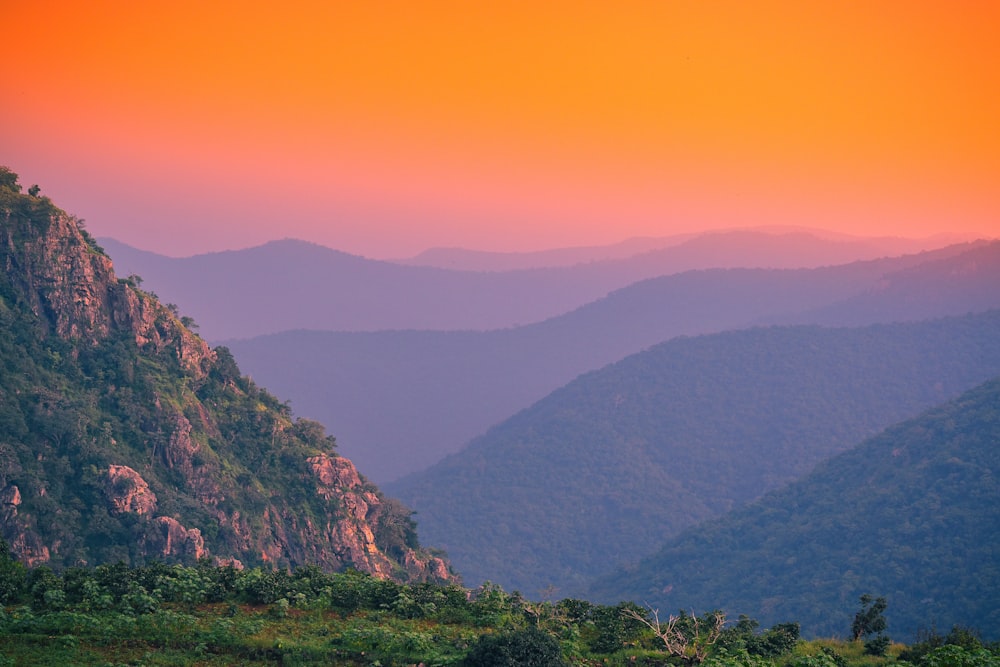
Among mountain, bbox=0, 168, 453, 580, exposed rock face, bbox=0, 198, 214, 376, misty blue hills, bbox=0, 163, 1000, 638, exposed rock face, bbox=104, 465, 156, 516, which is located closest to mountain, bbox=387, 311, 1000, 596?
misty blue hills, bbox=0, 163, 1000, 638

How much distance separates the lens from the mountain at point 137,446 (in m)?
53.7

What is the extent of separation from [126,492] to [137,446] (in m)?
6.60

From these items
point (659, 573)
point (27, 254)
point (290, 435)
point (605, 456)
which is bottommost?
point (659, 573)

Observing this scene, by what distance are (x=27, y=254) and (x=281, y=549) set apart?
28.9m

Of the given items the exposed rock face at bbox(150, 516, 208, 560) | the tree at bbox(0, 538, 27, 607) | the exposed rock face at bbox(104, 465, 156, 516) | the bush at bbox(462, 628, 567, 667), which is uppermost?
the exposed rock face at bbox(104, 465, 156, 516)

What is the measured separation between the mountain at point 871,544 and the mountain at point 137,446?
46.7 meters

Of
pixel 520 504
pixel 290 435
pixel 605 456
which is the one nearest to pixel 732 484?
pixel 605 456

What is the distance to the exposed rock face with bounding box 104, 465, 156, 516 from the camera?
54938 millimetres

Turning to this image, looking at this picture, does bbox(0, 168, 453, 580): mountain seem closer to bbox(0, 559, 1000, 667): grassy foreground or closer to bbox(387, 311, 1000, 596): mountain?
bbox(0, 559, 1000, 667): grassy foreground

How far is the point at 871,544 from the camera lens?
331ft

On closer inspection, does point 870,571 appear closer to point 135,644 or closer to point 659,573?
point 659,573

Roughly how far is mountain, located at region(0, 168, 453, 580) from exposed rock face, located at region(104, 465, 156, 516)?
93mm

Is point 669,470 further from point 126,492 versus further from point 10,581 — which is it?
point 10,581

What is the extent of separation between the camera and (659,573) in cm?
12125
